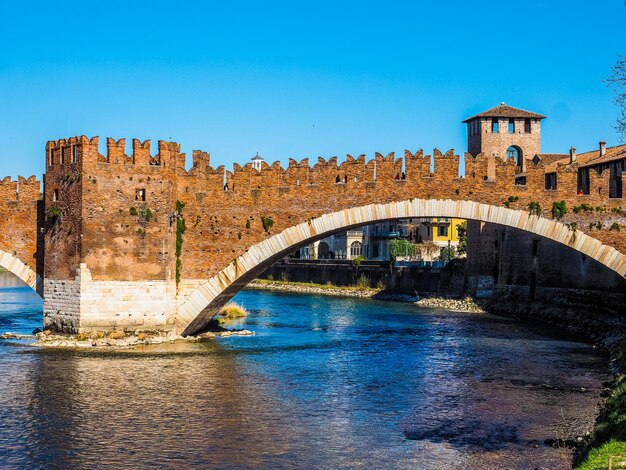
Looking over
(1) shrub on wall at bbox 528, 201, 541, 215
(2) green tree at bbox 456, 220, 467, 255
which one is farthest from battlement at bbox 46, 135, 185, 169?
(2) green tree at bbox 456, 220, 467, 255

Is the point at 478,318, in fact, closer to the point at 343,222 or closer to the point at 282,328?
the point at 282,328

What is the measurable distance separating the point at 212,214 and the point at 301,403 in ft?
35.0

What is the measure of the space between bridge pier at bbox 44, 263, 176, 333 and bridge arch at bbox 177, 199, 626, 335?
2.91ft

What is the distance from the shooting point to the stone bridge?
26547 millimetres

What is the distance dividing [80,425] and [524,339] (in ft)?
63.5

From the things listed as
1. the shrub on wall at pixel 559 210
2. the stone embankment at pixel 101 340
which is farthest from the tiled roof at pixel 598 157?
the stone embankment at pixel 101 340

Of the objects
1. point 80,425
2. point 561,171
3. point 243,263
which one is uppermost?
point 561,171

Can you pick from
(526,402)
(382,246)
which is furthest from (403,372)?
(382,246)

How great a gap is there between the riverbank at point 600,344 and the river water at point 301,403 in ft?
2.05

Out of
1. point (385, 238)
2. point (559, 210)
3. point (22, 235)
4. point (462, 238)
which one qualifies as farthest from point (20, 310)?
point (385, 238)

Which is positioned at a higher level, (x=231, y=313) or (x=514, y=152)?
(x=514, y=152)

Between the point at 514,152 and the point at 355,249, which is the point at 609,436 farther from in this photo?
the point at 355,249

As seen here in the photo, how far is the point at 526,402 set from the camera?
19.2 m

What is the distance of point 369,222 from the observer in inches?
1074
